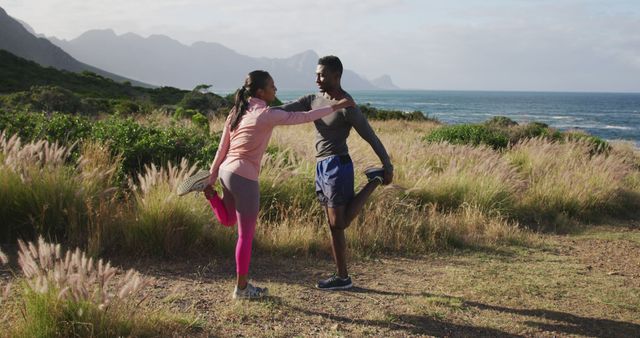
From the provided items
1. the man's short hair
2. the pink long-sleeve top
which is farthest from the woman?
the man's short hair

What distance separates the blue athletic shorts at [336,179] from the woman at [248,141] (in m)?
0.53

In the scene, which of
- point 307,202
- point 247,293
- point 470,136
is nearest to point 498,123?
point 470,136

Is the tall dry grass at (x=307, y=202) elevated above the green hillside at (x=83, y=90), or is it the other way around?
the green hillside at (x=83, y=90)

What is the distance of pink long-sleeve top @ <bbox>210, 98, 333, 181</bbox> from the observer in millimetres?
4160

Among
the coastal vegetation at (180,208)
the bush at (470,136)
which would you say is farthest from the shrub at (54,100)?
the bush at (470,136)

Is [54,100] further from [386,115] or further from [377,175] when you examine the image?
[386,115]

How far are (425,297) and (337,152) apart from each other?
1.46m

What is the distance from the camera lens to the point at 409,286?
17.2 feet

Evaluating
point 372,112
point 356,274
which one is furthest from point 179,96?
point 356,274

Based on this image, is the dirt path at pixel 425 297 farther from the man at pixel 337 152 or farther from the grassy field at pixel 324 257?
the man at pixel 337 152

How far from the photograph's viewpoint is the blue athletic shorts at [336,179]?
183 inches

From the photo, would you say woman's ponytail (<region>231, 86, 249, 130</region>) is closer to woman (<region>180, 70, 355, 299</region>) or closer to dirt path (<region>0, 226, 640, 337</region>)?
woman (<region>180, 70, 355, 299</region>)

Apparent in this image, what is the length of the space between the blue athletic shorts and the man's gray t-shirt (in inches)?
2.6

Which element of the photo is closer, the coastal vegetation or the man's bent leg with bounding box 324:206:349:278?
the coastal vegetation
